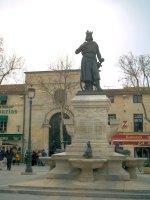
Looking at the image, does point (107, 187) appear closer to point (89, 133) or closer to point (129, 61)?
point (89, 133)

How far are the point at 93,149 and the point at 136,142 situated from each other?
2768 centimetres

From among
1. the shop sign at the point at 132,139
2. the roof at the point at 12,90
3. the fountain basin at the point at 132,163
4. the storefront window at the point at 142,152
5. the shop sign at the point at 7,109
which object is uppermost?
the roof at the point at 12,90

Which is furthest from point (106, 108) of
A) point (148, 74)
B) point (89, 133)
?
point (148, 74)

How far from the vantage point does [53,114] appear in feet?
144

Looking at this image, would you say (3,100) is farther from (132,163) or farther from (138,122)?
(132,163)

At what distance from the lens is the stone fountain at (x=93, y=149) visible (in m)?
14.0

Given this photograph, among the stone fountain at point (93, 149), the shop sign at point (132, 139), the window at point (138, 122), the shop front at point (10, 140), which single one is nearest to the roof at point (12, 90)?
the shop front at point (10, 140)

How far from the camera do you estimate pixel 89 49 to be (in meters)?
16.7

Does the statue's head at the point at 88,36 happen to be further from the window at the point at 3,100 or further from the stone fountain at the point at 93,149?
the window at the point at 3,100

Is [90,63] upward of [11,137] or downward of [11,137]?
upward

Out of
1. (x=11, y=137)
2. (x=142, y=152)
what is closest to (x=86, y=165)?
(x=142, y=152)

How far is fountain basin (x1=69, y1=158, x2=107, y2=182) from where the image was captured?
1274 centimetres

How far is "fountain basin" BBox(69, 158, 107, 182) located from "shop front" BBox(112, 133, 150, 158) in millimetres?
28387

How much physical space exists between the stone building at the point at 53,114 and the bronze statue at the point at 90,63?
24.4m
